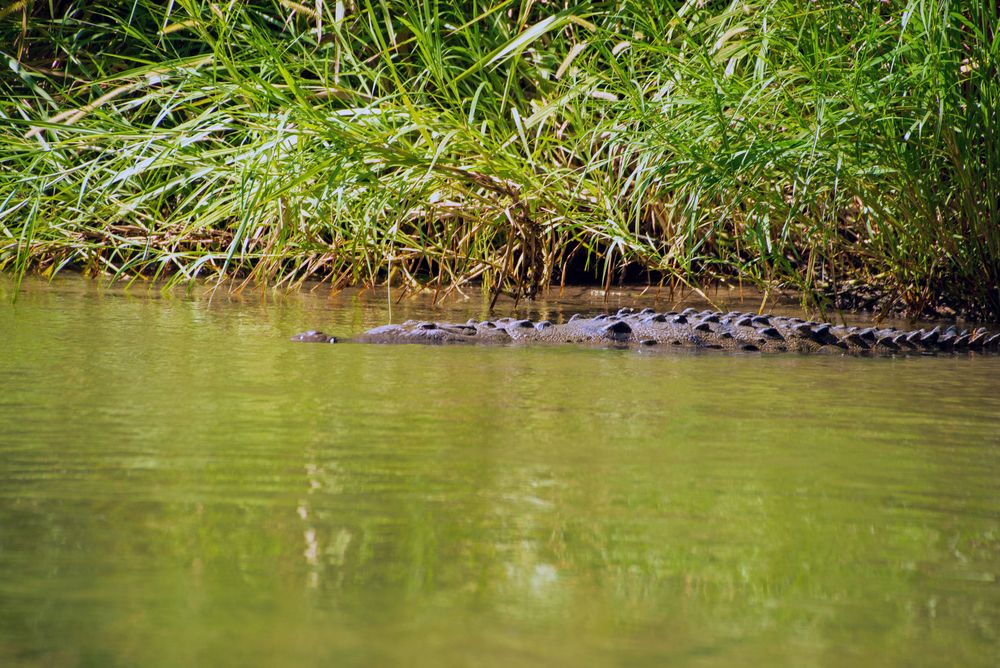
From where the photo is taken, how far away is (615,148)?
5.11m

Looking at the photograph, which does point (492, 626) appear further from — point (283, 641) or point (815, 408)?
point (815, 408)

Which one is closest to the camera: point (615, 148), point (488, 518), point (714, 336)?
point (488, 518)

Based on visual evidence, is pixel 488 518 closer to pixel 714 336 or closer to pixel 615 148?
pixel 714 336

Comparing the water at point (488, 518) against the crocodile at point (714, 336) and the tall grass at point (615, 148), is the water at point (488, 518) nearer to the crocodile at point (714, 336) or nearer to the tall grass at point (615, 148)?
the crocodile at point (714, 336)

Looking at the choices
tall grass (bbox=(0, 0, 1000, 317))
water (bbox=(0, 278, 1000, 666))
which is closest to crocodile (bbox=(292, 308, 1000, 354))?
tall grass (bbox=(0, 0, 1000, 317))

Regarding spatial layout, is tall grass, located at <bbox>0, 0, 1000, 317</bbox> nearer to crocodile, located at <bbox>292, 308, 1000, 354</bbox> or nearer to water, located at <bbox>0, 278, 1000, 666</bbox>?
crocodile, located at <bbox>292, 308, 1000, 354</bbox>

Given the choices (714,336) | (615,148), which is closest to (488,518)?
(714,336)

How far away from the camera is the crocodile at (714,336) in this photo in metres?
4.27

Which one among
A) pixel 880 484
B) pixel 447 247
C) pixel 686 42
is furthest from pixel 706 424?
pixel 447 247

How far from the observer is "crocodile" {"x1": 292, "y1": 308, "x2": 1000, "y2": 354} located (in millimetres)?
4266

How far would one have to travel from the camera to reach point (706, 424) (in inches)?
106

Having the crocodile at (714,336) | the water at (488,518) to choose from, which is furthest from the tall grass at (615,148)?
the water at (488,518)

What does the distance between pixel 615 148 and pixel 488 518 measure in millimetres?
3434

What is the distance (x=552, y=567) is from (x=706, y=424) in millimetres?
1143
